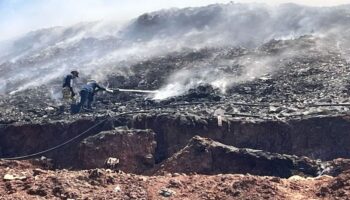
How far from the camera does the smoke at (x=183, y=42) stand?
70.8 ft

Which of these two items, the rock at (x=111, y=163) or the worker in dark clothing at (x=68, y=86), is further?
the worker in dark clothing at (x=68, y=86)

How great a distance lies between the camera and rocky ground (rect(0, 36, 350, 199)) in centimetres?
987

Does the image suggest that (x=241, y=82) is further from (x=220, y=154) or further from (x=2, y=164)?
(x=2, y=164)

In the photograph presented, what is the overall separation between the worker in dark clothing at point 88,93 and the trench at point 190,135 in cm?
160

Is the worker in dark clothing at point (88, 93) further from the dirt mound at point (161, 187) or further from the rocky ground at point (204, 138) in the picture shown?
the dirt mound at point (161, 187)

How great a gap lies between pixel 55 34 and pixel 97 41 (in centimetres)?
980

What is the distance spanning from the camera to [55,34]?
41.0m

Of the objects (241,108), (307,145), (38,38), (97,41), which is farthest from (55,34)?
(307,145)

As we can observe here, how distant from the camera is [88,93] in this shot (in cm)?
1825

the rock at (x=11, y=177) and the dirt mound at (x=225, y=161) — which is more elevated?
the rock at (x=11, y=177)

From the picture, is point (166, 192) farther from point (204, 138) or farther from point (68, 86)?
point (68, 86)

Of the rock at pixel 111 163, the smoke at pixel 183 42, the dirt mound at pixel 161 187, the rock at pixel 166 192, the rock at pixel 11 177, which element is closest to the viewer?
the dirt mound at pixel 161 187

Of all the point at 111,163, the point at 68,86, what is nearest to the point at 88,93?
the point at 68,86

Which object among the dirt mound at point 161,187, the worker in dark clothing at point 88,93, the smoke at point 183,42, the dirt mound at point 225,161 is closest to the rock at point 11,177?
the dirt mound at point 161,187
